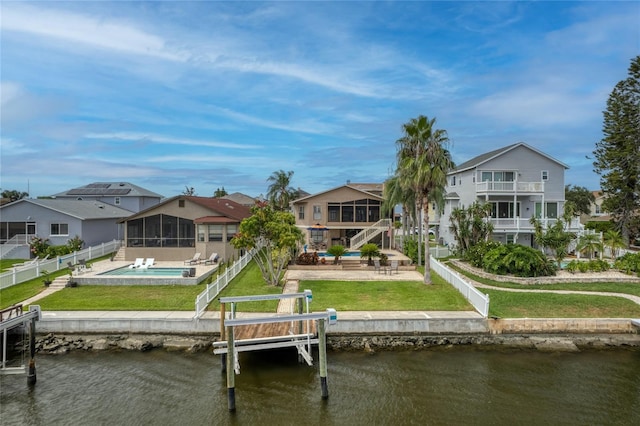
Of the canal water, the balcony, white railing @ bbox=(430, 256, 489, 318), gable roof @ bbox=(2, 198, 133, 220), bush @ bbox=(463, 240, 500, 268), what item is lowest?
the canal water

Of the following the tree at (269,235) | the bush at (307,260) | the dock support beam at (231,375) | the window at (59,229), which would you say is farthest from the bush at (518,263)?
the window at (59,229)

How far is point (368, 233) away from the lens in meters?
35.7

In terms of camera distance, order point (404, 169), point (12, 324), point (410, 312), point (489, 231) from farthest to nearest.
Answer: point (489, 231)
point (404, 169)
point (410, 312)
point (12, 324)

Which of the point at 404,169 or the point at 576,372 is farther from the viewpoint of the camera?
the point at 404,169

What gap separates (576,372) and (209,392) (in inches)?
469

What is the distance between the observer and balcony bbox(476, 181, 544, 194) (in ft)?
104

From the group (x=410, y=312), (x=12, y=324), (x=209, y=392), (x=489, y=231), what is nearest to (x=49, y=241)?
(x=12, y=324)

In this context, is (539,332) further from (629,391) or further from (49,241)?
(49,241)

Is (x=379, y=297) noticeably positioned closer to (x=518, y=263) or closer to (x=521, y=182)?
(x=518, y=263)

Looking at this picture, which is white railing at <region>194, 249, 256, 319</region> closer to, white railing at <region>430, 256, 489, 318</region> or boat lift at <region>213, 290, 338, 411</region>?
boat lift at <region>213, 290, 338, 411</region>

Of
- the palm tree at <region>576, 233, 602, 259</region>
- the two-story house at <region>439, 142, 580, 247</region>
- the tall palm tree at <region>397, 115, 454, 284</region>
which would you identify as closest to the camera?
the tall palm tree at <region>397, 115, 454, 284</region>

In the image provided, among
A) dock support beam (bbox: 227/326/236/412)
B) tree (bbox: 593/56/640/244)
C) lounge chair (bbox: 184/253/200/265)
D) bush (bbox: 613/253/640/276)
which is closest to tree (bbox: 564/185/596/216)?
tree (bbox: 593/56/640/244)

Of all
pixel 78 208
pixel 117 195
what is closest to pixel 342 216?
pixel 78 208

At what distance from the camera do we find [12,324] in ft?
43.1
